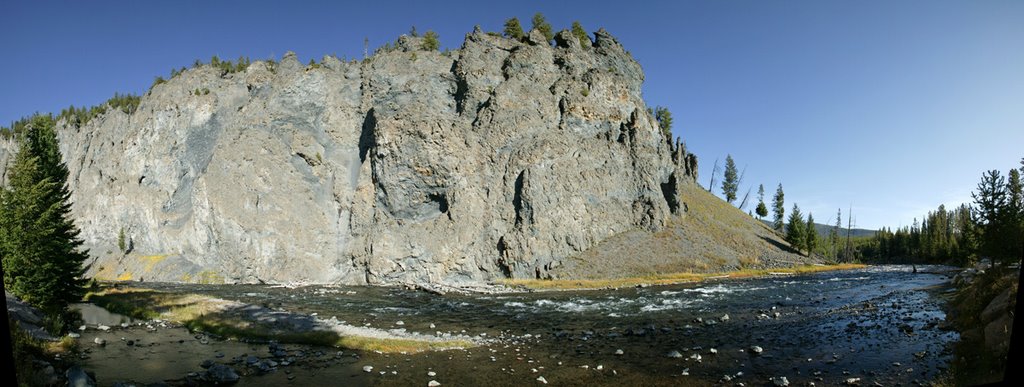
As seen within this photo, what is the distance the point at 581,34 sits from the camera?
113875mm

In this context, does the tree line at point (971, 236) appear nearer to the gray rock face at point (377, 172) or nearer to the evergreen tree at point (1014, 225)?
the evergreen tree at point (1014, 225)

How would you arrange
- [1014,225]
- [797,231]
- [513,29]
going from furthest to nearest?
[513,29] → [797,231] → [1014,225]

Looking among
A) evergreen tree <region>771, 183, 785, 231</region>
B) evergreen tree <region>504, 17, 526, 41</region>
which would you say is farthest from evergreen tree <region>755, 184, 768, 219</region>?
evergreen tree <region>504, 17, 526, 41</region>

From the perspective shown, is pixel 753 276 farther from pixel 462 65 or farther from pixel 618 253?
pixel 462 65

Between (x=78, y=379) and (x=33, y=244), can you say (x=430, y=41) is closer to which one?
(x=33, y=244)

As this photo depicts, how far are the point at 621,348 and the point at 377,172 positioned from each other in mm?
64182

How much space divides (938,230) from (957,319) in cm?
A: 11870

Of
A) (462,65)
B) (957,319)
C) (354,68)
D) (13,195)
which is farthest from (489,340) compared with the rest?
(354,68)

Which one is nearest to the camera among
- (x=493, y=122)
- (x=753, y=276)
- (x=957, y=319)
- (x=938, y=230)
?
(x=957, y=319)

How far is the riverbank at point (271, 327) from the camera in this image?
2469cm

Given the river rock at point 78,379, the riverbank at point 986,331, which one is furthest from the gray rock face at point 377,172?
the river rock at point 78,379

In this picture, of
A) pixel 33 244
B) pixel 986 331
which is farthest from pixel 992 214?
pixel 33 244

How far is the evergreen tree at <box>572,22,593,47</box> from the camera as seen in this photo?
111 metres

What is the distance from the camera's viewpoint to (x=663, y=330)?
2764 cm
